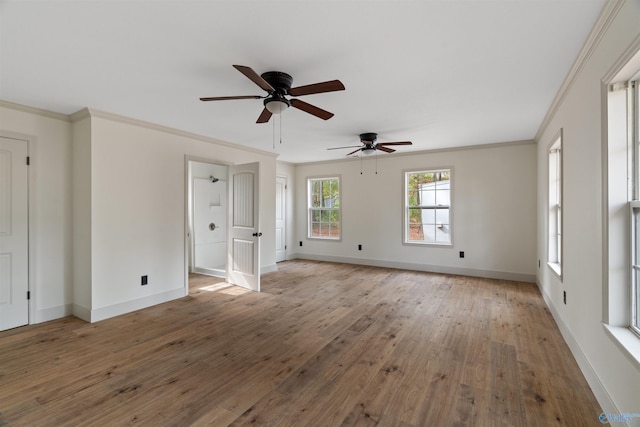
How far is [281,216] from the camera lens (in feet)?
23.8

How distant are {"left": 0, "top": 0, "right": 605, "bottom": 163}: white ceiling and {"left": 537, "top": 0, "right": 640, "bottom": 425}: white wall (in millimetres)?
204

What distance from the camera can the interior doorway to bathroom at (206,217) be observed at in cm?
594

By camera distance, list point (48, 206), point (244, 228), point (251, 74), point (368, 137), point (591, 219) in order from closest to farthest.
Answer: point (251, 74) → point (591, 219) → point (48, 206) → point (368, 137) → point (244, 228)

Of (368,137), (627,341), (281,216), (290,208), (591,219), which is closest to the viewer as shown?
(627,341)

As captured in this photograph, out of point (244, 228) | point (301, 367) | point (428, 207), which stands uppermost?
point (428, 207)

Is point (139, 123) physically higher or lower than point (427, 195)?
higher

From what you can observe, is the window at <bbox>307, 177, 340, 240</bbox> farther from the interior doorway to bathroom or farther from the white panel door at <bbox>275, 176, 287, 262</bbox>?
the interior doorway to bathroom

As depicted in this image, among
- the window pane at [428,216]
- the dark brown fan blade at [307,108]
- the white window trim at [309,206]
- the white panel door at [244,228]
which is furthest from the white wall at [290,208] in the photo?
the dark brown fan blade at [307,108]

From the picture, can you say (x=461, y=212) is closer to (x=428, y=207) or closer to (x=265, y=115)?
(x=428, y=207)

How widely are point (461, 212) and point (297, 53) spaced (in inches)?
184

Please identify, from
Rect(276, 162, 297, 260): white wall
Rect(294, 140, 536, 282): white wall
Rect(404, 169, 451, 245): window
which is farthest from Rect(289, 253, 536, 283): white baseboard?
Rect(404, 169, 451, 245): window

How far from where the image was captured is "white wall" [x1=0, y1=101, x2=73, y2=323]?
10.9ft

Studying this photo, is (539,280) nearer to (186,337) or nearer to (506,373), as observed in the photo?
(506,373)

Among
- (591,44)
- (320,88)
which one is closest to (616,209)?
(591,44)
